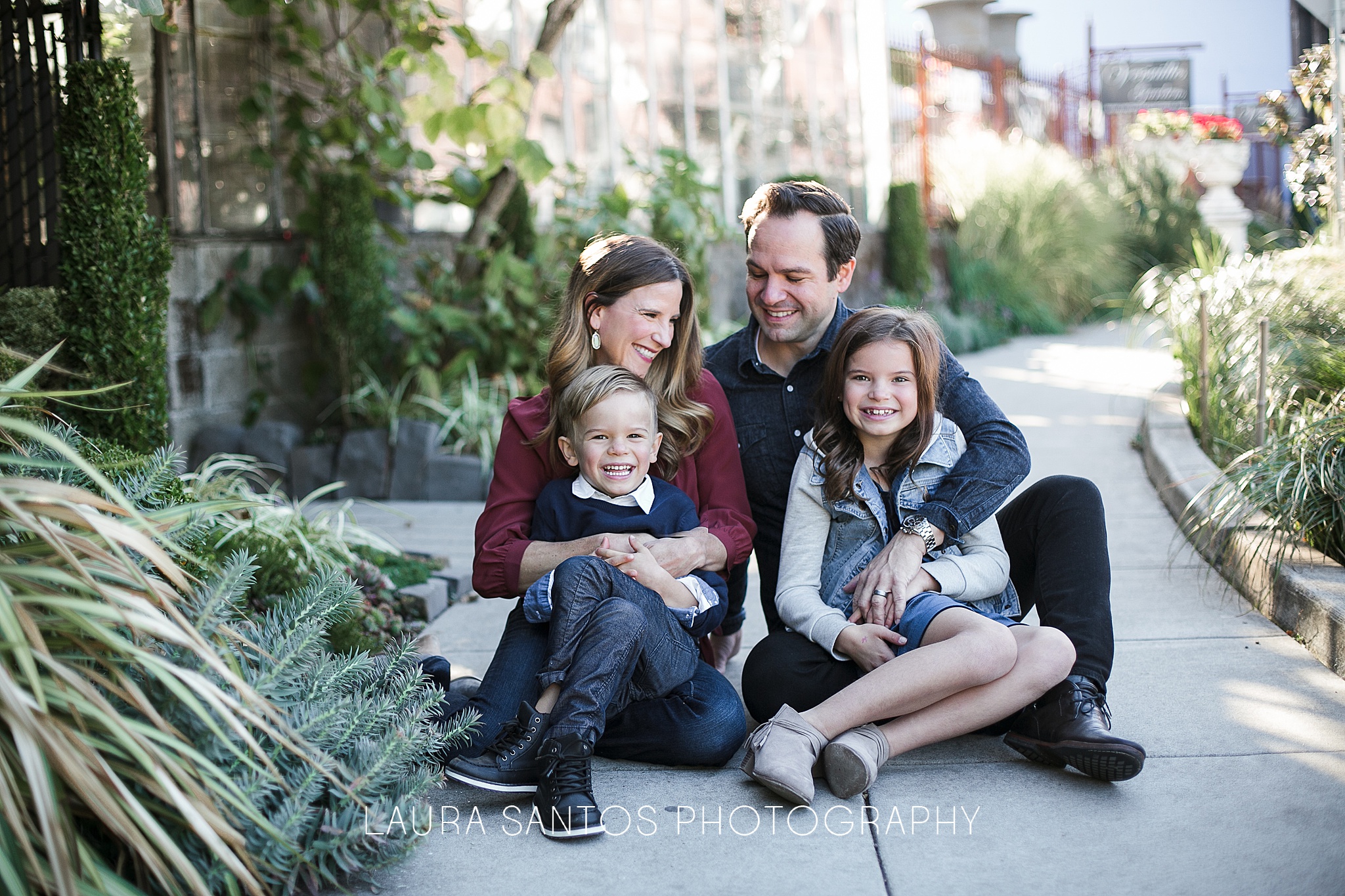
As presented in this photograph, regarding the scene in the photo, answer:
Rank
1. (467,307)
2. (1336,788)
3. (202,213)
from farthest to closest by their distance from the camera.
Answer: (467,307)
(202,213)
(1336,788)

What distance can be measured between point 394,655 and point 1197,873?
1.50 m

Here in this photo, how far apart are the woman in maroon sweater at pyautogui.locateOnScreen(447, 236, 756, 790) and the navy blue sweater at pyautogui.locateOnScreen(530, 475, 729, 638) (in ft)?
0.15

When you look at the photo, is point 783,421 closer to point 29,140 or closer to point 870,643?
point 870,643

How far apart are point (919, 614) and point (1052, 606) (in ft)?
1.14

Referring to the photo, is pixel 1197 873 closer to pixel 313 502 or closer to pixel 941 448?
pixel 941 448

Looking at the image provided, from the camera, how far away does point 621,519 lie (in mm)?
2584

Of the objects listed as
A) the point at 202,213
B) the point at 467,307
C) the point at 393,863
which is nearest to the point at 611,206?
the point at 467,307

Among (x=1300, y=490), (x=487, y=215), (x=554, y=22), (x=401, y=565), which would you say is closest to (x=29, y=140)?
(x=487, y=215)

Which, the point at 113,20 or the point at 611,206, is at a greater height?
the point at 113,20

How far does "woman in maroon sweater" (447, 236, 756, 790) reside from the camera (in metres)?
2.47

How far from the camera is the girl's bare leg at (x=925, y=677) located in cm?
228

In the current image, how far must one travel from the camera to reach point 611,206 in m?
5.74

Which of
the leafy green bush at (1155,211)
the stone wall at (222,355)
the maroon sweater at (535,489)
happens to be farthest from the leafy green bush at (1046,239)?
the maroon sweater at (535,489)

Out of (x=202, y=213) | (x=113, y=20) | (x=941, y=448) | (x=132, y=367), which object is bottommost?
(x=941, y=448)
